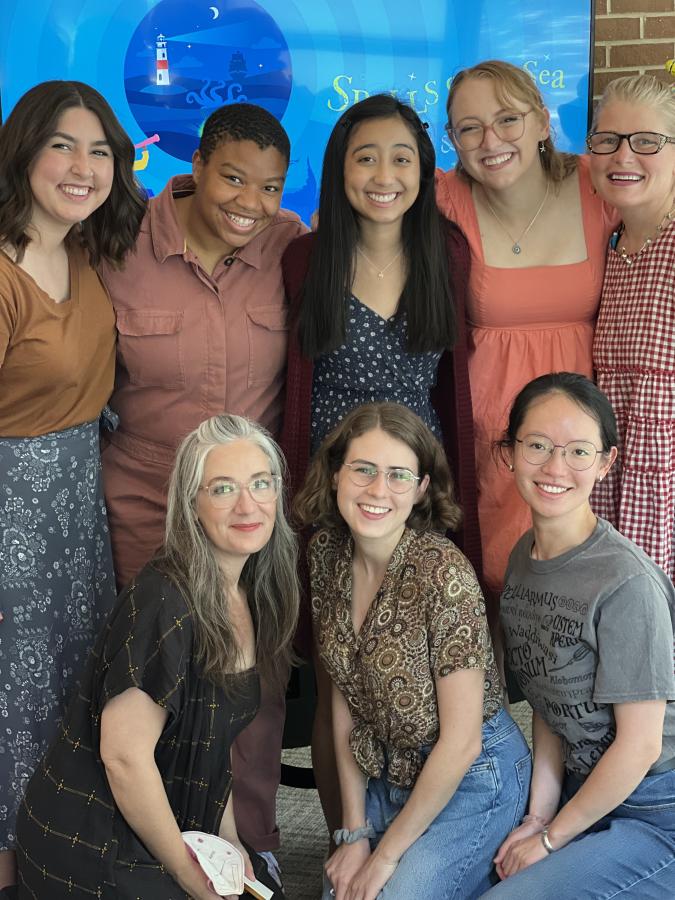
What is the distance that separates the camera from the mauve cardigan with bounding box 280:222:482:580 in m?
2.36

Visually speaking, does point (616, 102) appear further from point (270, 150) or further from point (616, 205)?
point (270, 150)

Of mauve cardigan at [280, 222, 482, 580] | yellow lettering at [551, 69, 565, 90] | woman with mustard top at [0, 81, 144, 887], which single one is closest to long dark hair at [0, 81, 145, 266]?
woman with mustard top at [0, 81, 144, 887]

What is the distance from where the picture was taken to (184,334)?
237 centimetres

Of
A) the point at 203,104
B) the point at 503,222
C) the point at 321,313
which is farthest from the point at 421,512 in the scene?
the point at 203,104

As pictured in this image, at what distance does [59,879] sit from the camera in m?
1.80

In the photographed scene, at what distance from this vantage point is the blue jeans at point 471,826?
1.90 metres

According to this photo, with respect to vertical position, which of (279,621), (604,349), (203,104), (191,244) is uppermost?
(203,104)

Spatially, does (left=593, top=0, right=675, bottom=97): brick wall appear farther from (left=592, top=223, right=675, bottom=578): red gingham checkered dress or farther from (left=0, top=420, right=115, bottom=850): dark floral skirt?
(left=0, top=420, right=115, bottom=850): dark floral skirt

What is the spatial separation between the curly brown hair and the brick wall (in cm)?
241

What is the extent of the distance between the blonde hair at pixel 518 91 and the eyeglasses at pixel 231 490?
3.33 feet

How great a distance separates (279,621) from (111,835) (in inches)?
19.1

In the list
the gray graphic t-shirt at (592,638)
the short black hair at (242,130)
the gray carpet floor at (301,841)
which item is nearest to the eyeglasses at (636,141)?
the short black hair at (242,130)

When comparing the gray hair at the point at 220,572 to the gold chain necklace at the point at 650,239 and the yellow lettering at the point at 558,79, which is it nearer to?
the gold chain necklace at the point at 650,239

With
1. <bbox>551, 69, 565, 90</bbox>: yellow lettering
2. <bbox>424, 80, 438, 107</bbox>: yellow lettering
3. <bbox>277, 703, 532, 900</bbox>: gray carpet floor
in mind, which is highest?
<bbox>551, 69, 565, 90</bbox>: yellow lettering
